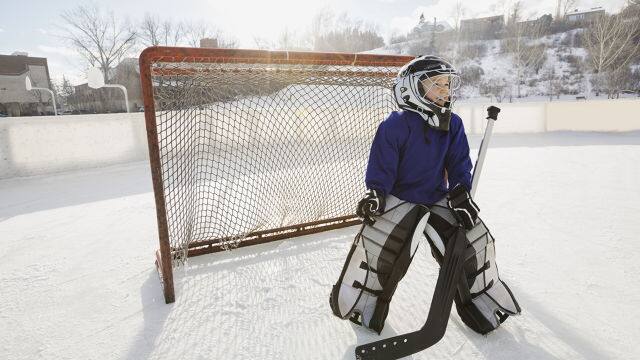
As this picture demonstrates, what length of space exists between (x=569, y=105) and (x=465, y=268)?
10207 mm

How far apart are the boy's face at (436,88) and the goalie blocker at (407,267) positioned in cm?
48

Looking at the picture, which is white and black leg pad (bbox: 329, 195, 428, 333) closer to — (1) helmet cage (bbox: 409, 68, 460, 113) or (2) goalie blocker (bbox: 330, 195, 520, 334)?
(2) goalie blocker (bbox: 330, 195, 520, 334)

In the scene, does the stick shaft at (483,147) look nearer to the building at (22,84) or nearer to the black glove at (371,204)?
the black glove at (371,204)

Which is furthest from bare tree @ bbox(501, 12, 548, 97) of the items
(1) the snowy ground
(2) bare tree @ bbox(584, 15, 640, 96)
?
(1) the snowy ground

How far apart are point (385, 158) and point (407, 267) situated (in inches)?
20.0

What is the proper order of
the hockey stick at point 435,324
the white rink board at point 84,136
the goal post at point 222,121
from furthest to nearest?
1. the white rink board at point 84,136
2. the goal post at point 222,121
3. the hockey stick at point 435,324

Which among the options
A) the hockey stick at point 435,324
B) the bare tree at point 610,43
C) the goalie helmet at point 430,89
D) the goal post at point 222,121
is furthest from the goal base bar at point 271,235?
the bare tree at point 610,43

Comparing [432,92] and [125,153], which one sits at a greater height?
[432,92]

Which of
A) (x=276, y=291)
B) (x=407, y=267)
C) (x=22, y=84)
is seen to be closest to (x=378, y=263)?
(x=407, y=267)

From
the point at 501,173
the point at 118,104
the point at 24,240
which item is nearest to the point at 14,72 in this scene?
the point at 118,104

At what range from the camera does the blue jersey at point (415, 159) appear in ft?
5.07

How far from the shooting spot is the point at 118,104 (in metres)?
25.5

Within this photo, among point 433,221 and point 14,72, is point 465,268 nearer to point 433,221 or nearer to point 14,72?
point 433,221

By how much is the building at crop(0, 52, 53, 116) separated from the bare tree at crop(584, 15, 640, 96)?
35151 mm
